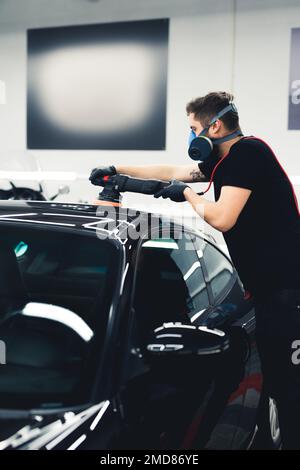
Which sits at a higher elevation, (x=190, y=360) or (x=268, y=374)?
(x=190, y=360)

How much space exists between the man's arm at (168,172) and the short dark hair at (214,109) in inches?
15.4

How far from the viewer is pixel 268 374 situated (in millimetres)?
1784

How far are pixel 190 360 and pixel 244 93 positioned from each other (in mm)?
4881

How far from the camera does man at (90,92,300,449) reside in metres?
1.74

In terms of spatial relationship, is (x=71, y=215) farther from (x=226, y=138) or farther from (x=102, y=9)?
(x=102, y=9)

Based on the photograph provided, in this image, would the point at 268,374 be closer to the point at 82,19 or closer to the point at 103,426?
the point at 103,426

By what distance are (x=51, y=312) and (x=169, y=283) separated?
382 millimetres

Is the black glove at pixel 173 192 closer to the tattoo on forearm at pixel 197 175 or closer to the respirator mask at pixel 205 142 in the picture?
the respirator mask at pixel 205 142

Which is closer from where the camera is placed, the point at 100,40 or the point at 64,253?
the point at 64,253

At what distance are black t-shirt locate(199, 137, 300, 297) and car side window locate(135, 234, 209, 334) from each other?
0.17 meters

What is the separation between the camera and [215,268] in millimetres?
2092

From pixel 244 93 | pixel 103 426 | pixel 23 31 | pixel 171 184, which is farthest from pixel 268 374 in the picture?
pixel 23 31

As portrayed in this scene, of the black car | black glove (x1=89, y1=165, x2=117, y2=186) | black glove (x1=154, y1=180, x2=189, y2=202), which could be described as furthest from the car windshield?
black glove (x1=89, y1=165, x2=117, y2=186)

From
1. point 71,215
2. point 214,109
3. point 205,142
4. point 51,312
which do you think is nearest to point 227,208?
point 205,142
